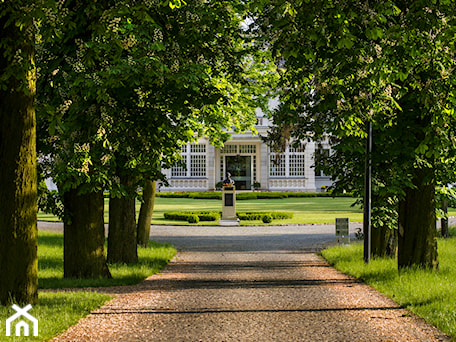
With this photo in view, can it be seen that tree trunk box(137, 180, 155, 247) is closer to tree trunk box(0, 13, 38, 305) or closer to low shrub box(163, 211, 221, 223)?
tree trunk box(0, 13, 38, 305)

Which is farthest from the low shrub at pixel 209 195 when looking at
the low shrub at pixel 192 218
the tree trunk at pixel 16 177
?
the tree trunk at pixel 16 177

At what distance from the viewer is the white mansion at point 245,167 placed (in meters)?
56.0

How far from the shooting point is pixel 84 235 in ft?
37.1

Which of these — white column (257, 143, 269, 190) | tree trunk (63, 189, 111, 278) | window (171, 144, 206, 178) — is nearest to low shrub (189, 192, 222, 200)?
window (171, 144, 206, 178)

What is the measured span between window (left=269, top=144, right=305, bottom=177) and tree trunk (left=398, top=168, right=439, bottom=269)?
43.6 m

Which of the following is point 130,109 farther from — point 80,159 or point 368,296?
point 368,296

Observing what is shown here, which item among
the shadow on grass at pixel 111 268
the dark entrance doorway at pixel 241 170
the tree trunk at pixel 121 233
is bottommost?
the shadow on grass at pixel 111 268

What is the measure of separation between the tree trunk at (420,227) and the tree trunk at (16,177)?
273 inches

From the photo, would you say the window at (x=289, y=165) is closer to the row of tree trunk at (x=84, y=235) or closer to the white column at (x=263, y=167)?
the white column at (x=263, y=167)

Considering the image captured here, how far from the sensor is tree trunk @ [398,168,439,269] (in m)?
12.1

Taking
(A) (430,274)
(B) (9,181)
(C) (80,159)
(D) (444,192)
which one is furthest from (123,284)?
(D) (444,192)

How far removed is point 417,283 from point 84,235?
5515 mm

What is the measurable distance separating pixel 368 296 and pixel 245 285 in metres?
A: 2.27

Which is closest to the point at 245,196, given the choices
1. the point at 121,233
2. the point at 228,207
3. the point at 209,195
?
the point at 209,195
